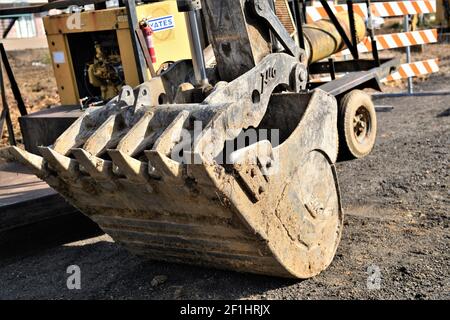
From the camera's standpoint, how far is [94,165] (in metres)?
3.56

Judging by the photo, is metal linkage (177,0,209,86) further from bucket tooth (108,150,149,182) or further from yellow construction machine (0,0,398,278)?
bucket tooth (108,150,149,182)

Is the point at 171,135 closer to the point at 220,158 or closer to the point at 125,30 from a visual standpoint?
the point at 220,158

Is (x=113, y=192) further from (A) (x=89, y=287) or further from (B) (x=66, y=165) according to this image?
(A) (x=89, y=287)

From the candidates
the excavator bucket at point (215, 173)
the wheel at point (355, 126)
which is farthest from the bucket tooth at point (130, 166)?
the wheel at point (355, 126)

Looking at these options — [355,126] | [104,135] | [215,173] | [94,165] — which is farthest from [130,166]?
[355,126]

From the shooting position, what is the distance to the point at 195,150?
11.2 ft

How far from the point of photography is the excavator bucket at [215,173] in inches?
136

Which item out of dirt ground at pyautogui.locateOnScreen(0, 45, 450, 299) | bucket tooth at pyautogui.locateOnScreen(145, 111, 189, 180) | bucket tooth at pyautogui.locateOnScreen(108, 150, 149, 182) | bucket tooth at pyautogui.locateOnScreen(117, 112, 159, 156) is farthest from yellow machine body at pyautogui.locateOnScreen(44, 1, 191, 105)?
bucket tooth at pyautogui.locateOnScreen(108, 150, 149, 182)

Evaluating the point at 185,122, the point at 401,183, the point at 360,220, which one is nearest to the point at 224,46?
the point at 185,122

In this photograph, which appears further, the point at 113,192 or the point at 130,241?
the point at 130,241

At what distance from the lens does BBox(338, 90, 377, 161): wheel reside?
21.3ft

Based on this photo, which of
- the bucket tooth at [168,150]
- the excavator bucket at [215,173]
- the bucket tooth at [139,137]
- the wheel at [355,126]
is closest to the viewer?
the bucket tooth at [168,150]

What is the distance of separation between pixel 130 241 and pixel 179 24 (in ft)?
10.9

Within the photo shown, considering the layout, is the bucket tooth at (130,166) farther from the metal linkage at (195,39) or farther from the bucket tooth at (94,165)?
the metal linkage at (195,39)
